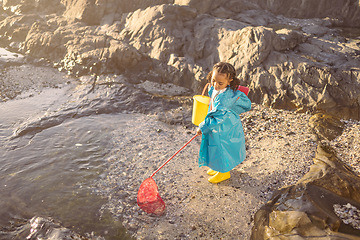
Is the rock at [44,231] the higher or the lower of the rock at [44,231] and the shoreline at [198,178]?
the lower

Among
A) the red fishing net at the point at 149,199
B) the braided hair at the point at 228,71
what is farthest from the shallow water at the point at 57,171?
the braided hair at the point at 228,71

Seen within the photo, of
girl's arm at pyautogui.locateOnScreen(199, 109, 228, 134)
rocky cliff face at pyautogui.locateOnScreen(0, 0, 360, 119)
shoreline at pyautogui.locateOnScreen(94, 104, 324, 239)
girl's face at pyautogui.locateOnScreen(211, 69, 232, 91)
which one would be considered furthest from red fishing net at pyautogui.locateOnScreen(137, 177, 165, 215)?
rocky cliff face at pyautogui.locateOnScreen(0, 0, 360, 119)

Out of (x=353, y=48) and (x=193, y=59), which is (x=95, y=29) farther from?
(x=353, y=48)

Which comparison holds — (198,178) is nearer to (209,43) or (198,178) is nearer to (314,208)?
(314,208)

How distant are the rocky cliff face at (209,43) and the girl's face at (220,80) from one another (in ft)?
11.3

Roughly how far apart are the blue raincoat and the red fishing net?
2.51 feet

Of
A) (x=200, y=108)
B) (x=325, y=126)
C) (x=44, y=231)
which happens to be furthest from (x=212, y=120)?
(x=325, y=126)

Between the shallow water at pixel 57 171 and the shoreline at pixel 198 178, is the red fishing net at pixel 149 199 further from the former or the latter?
the shallow water at pixel 57 171

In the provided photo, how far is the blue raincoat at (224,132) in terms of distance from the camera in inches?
119

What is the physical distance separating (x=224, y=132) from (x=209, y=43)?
5348mm

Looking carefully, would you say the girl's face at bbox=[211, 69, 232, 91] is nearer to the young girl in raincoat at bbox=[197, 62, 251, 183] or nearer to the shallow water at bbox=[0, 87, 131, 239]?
the young girl in raincoat at bbox=[197, 62, 251, 183]

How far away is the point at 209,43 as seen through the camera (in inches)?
305

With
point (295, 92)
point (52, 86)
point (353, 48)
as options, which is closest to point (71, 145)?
point (52, 86)

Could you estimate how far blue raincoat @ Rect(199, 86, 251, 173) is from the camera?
9.91 feet
